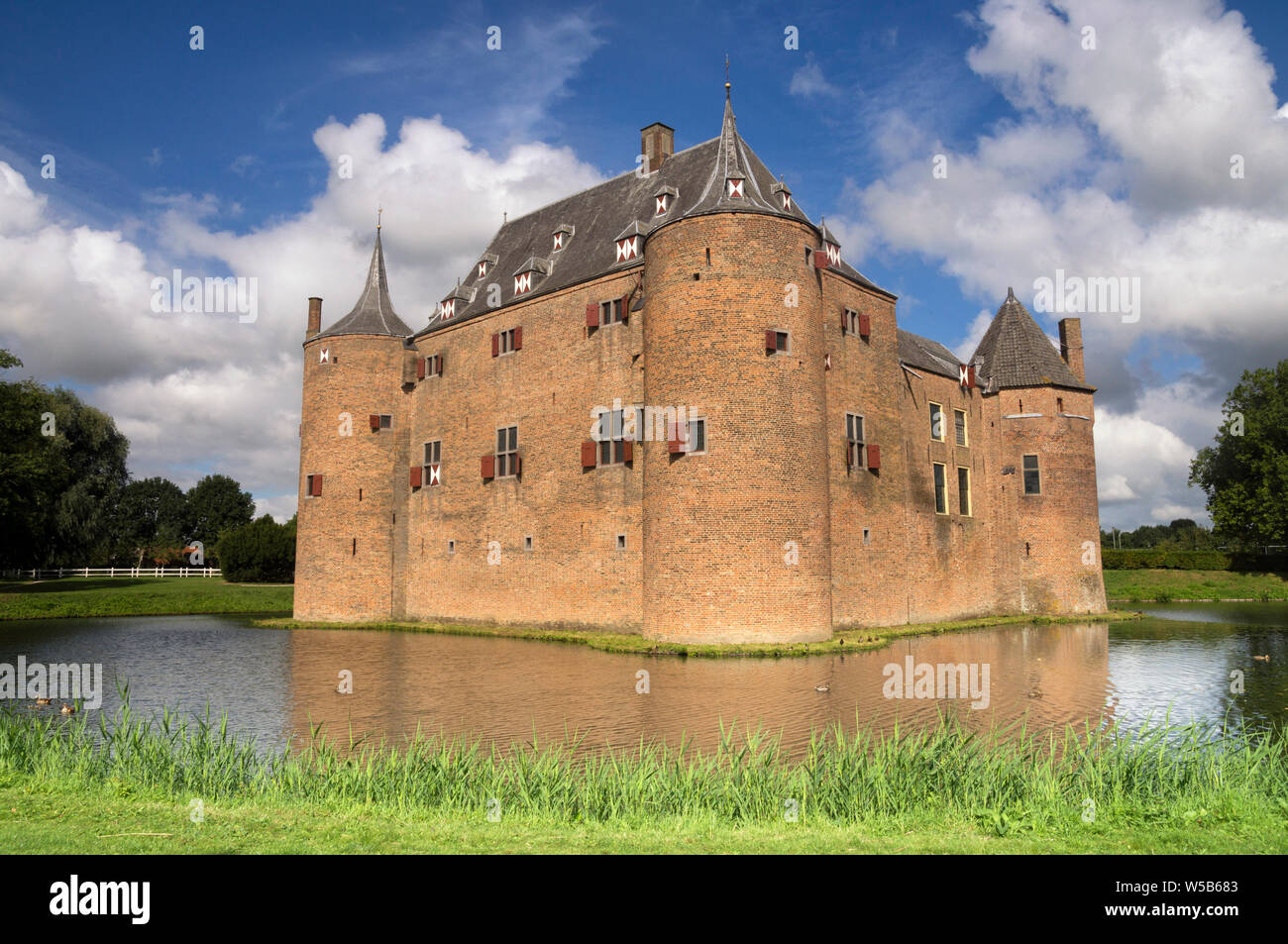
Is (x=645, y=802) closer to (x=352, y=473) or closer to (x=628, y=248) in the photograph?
(x=628, y=248)

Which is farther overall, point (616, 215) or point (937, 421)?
point (937, 421)

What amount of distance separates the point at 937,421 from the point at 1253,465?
24443mm

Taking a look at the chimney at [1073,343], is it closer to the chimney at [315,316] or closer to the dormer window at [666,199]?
the dormer window at [666,199]

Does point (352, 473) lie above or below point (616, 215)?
below

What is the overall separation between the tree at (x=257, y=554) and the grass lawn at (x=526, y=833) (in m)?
49.3

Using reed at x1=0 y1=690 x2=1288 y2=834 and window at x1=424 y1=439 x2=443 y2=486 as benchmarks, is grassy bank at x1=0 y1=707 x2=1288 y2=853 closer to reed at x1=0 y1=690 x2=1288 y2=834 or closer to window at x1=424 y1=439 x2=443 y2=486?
reed at x1=0 y1=690 x2=1288 y2=834

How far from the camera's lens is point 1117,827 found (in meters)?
5.46

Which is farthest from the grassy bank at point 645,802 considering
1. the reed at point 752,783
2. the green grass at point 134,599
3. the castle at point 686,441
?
the green grass at point 134,599

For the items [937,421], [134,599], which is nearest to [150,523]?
[134,599]

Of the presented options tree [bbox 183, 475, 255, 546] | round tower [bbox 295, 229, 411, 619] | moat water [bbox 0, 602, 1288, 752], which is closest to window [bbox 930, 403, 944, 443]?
moat water [bbox 0, 602, 1288, 752]

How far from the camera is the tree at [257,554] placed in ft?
169

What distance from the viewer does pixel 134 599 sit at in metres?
35.0
